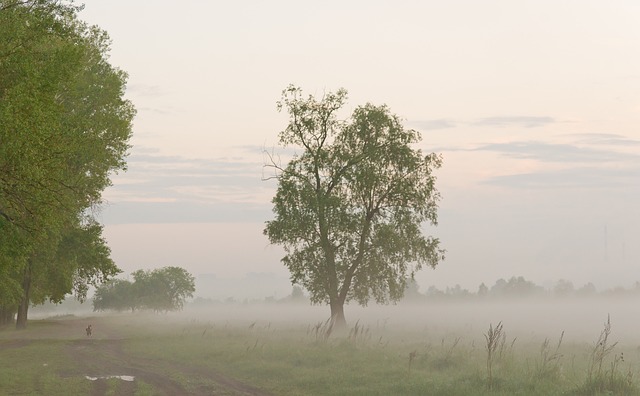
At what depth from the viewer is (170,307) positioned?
134625mm

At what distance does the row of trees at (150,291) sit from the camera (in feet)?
436

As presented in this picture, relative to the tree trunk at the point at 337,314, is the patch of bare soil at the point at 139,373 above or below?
below

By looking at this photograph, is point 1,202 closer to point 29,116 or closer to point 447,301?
point 29,116

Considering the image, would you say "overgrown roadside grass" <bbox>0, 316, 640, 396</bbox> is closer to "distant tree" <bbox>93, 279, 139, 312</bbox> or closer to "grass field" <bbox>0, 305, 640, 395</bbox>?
"grass field" <bbox>0, 305, 640, 395</bbox>

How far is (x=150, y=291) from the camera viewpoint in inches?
5241

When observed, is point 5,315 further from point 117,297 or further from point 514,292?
point 514,292

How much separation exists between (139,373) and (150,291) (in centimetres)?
11197

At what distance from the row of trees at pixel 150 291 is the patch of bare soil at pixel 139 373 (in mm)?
98708

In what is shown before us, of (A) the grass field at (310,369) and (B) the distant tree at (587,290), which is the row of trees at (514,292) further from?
(A) the grass field at (310,369)

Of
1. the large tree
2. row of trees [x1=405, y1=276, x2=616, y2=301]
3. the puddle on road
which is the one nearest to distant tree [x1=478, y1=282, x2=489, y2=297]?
row of trees [x1=405, y1=276, x2=616, y2=301]

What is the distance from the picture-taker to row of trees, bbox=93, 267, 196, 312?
133000mm

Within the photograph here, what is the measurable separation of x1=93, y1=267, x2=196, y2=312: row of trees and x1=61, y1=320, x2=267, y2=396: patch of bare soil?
9871 centimetres

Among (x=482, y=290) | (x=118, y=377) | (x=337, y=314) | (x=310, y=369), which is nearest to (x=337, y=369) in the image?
(x=310, y=369)

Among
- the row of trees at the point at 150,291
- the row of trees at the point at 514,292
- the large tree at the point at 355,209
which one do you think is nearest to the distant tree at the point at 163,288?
the row of trees at the point at 150,291
